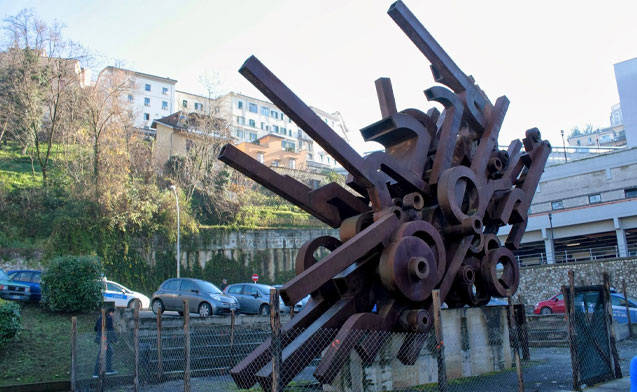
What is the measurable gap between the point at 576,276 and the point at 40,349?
31.4 metres

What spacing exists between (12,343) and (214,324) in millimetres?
5446

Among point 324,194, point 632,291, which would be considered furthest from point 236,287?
point 632,291


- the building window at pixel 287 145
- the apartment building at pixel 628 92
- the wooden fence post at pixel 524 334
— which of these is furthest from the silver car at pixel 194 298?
the building window at pixel 287 145

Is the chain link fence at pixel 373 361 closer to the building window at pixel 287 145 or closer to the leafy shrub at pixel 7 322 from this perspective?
the leafy shrub at pixel 7 322

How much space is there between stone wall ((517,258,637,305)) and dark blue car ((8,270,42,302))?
25.1 metres

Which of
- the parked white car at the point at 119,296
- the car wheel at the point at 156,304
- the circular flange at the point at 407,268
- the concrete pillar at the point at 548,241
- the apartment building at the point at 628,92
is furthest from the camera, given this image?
the apartment building at the point at 628,92

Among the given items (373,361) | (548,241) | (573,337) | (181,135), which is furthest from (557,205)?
(373,361)

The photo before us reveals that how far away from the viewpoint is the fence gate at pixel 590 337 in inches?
362

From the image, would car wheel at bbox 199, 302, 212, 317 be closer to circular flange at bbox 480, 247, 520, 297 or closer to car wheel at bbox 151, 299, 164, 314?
car wheel at bbox 151, 299, 164, 314

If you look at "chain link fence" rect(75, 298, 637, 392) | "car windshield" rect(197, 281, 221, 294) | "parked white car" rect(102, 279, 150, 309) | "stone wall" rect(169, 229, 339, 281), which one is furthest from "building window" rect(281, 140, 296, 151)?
"chain link fence" rect(75, 298, 637, 392)

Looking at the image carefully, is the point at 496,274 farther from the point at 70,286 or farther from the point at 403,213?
the point at 70,286

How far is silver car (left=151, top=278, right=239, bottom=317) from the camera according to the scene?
1902cm

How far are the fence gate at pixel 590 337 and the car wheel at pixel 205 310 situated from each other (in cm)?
1284

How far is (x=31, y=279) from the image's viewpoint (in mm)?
19453
